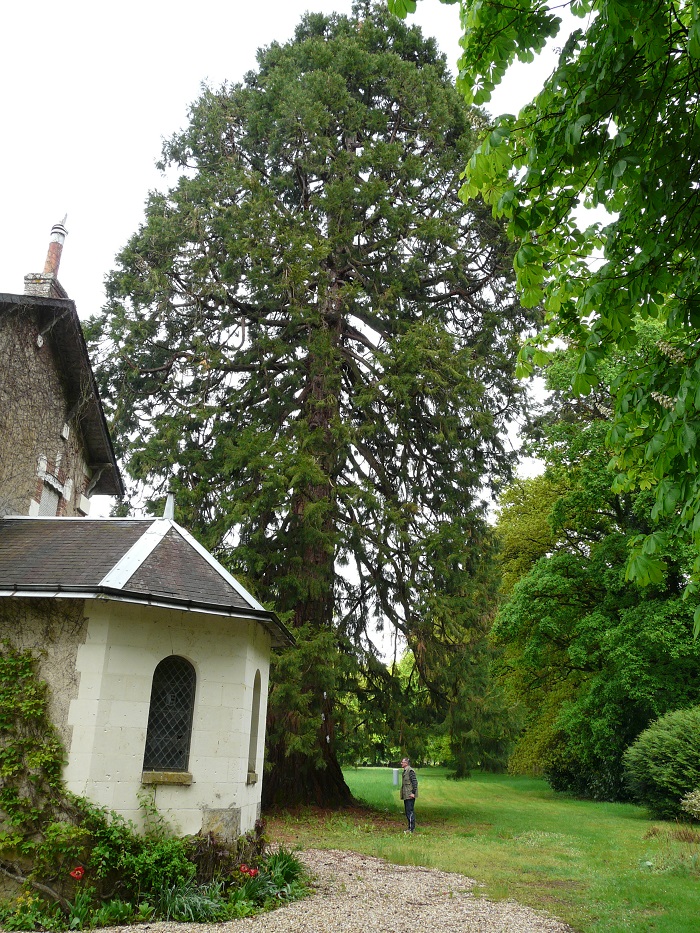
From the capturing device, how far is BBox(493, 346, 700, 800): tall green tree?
2075 centimetres

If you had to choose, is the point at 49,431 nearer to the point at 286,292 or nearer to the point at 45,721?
the point at 45,721

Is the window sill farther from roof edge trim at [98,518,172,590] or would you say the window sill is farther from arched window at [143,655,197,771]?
roof edge trim at [98,518,172,590]

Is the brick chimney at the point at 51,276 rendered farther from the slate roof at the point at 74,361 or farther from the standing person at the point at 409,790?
the standing person at the point at 409,790

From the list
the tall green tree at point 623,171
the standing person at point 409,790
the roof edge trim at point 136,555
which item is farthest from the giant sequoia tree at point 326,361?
the tall green tree at point 623,171

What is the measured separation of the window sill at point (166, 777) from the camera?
28.3 ft

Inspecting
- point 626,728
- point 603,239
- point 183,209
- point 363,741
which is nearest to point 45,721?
point 603,239

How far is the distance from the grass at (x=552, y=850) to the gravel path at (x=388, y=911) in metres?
0.48

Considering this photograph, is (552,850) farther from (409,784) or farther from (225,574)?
(225,574)

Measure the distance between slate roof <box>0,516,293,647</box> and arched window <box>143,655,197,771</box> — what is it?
93 centimetres

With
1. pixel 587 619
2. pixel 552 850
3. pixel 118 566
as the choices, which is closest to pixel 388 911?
pixel 118 566

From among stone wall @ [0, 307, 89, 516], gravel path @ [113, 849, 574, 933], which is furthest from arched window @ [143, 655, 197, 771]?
stone wall @ [0, 307, 89, 516]

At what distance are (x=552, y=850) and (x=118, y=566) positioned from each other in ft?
32.2

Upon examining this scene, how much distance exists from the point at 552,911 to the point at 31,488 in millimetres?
9374

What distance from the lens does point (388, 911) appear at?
870cm
